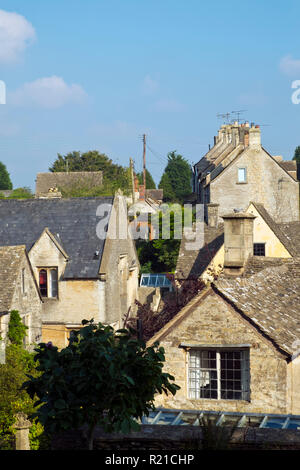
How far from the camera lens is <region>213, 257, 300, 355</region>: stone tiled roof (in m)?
17.5

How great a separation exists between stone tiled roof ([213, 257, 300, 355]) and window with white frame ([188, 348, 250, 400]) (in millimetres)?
1080

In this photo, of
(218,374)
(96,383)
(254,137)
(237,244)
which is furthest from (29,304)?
(254,137)

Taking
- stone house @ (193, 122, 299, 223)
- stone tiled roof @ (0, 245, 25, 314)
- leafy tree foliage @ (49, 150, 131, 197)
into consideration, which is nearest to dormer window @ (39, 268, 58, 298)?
stone tiled roof @ (0, 245, 25, 314)

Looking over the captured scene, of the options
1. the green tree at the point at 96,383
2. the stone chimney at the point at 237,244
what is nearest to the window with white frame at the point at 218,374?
the stone chimney at the point at 237,244

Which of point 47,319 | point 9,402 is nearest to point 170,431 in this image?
point 9,402

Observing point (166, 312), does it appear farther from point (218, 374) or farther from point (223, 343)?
point (223, 343)

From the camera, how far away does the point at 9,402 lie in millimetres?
20906

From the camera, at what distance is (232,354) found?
1767 cm

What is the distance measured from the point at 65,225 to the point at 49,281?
3.67 metres

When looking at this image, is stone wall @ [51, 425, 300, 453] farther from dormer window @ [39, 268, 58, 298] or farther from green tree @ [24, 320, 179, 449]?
dormer window @ [39, 268, 58, 298]

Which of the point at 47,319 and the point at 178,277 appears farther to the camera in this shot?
the point at 178,277

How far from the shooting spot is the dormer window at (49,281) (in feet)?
115
